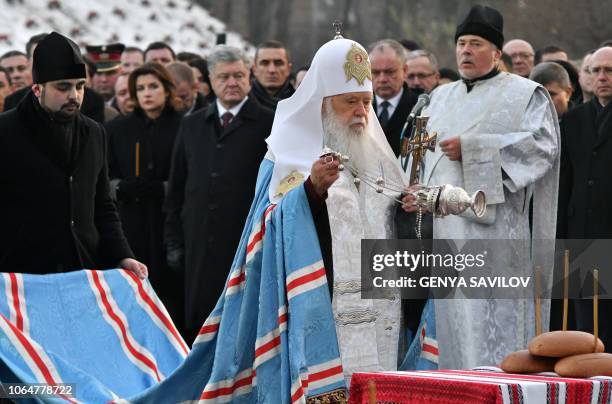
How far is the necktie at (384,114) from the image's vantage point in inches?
451

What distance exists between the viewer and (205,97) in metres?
13.5

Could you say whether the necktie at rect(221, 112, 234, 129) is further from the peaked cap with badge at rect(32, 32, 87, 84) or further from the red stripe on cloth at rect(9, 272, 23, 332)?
the red stripe on cloth at rect(9, 272, 23, 332)

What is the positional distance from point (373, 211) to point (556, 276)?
3124 mm

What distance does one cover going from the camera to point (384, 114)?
1152cm

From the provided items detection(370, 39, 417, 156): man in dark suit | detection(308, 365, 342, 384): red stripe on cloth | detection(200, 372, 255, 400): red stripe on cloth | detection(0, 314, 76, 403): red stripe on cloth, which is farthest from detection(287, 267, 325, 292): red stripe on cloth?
detection(370, 39, 417, 156): man in dark suit

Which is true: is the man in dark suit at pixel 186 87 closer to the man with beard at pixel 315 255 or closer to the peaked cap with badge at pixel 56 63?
the peaked cap with badge at pixel 56 63

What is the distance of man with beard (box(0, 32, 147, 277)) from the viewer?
8773 millimetres

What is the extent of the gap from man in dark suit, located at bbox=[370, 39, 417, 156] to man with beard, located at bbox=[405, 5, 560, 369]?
120 cm

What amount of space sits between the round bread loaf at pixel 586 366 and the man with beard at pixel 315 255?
1353 millimetres

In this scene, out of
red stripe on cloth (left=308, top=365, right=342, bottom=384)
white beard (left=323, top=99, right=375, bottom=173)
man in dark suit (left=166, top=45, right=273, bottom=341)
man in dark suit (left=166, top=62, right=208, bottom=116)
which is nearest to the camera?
red stripe on cloth (left=308, top=365, right=342, bottom=384)

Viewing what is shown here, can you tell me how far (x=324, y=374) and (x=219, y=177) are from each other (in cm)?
419

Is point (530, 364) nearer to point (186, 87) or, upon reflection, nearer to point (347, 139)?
point (347, 139)

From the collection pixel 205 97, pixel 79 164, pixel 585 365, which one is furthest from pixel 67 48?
pixel 205 97

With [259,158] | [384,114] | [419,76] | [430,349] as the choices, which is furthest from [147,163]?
[430,349]
